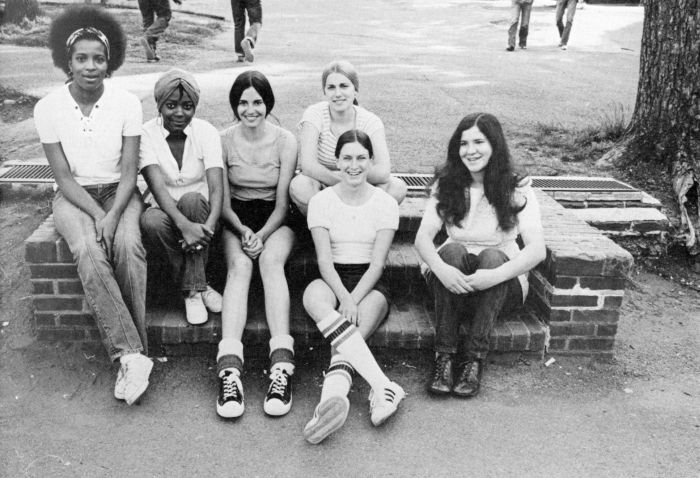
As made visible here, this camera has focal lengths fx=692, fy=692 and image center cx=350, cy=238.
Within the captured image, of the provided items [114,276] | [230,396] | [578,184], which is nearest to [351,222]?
[230,396]

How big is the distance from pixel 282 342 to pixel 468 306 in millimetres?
935

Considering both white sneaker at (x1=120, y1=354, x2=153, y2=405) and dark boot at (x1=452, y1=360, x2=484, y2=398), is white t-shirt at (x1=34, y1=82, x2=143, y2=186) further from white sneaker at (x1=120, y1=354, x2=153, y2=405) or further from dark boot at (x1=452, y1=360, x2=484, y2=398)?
dark boot at (x1=452, y1=360, x2=484, y2=398)

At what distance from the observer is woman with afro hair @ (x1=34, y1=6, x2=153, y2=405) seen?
3184 millimetres

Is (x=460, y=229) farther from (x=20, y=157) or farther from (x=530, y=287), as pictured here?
(x=20, y=157)

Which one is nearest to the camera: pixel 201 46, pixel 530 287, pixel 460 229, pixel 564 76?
pixel 460 229

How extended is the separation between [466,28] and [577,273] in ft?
44.1

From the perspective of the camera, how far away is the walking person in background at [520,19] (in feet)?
39.5

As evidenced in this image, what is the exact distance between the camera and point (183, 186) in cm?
365

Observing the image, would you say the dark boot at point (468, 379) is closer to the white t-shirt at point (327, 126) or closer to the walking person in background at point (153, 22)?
the white t-shirt at point (327, 126)

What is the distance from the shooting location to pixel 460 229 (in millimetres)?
3479

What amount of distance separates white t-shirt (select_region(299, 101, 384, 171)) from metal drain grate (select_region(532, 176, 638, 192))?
1.64 m

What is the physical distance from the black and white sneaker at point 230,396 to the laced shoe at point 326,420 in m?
0.34

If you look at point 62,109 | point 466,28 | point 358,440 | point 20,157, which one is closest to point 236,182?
point 62,109

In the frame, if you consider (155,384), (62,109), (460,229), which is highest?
(62,109)
